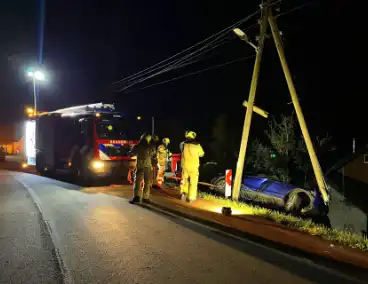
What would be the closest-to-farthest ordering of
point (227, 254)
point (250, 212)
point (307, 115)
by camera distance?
1. point (227, 254)
2. point (250, 212)
3. point (307, 115)

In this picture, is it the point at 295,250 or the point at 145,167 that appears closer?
the point at 295,250

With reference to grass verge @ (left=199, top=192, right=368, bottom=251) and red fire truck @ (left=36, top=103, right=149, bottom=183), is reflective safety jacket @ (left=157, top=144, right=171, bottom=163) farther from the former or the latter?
grass verge @ (left=199, top=192, right=368, bottom=251)

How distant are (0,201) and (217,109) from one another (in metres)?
19.1

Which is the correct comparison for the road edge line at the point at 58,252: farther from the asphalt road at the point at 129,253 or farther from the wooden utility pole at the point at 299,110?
the wooden utility pole at the point at 299,110

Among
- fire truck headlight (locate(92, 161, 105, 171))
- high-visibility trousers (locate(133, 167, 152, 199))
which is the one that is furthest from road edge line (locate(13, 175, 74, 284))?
fire truck headlight (locate(92, 161, 105, 171))

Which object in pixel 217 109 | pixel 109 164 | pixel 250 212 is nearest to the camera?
pixel 250 212

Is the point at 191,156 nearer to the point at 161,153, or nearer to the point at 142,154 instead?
the point at 142,154

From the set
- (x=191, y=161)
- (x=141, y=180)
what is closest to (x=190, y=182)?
(x=191, y=161)

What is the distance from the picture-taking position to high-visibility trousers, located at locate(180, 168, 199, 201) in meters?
9.83

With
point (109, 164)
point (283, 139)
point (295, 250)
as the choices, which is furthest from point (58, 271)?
point (283, 139)

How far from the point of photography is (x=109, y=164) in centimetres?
1387

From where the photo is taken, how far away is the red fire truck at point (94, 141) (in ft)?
45.2

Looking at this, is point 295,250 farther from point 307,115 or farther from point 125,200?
point 307,115

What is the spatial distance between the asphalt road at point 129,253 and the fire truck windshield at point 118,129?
5.46 meters
